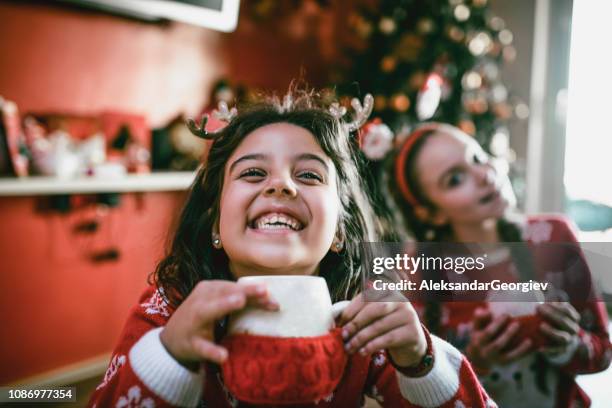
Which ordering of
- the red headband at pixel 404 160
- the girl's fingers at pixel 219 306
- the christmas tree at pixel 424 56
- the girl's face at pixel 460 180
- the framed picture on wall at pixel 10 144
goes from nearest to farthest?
the girl's fingers at pixel 219 306 → the girl's face at pixel 460 180 → the red headband at pixel 404 160 → the framed picture on wall at pixel 10 144 → the christmas tree at pixel 424 56

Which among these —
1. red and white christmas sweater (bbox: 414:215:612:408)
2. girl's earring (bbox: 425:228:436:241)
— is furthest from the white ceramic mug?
Result: girl's earring (bbox: 425:228:436:241)

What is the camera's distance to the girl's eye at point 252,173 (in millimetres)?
705

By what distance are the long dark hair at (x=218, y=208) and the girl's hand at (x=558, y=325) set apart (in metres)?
0.30

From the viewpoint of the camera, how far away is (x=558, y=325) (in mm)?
808

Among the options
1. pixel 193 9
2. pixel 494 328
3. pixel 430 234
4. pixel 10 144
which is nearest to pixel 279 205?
pixel 494 328

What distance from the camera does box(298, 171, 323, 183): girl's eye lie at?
703 millimetres

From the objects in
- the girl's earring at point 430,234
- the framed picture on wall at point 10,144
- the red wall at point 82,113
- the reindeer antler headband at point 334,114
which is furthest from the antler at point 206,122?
the framed picture on wall at point 10,144

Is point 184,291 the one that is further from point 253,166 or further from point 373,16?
point 373,16

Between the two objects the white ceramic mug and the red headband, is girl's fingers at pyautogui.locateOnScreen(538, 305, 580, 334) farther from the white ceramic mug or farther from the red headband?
the red headband

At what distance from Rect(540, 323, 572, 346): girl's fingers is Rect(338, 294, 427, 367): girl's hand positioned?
1.00 feet

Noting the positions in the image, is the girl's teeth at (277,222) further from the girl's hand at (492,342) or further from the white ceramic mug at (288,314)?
the girl's hand at (492,342)

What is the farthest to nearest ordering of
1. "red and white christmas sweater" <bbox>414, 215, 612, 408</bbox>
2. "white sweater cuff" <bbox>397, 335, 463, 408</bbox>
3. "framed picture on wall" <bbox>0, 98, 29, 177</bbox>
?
1. "framed picture on wall" <bbox>0, 98, 29, 177</bbox>
2. "red and white christmas sweater" <bbox>414, 215, 612, 408</bbox>
3. "white sweater cuff" <bbox>397, 335, 463, 408</bbox>

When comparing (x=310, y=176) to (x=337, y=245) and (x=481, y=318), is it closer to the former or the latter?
(x=337, y=245)

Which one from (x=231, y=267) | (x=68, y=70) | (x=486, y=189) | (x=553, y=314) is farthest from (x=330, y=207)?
(x=68, y=70)
